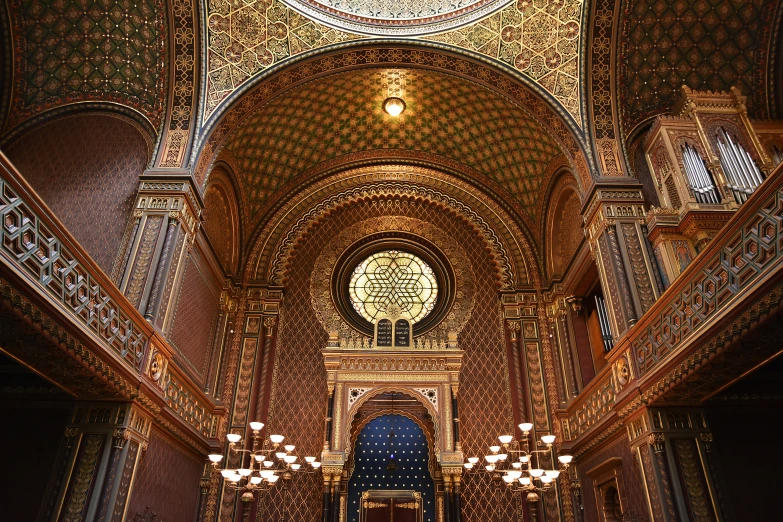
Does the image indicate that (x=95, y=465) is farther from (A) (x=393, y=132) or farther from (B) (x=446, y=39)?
(A) (x=393, y=132)

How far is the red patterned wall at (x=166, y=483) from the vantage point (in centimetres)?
866

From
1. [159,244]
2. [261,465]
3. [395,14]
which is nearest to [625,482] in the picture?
[261,465]

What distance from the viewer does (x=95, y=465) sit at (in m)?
7.75

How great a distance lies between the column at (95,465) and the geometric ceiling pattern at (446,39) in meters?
6.35

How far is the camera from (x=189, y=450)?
11.1 m

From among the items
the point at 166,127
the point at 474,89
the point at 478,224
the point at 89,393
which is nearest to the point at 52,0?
the point at 166,127

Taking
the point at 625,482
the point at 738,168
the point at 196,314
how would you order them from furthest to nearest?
the point at 196,314
the point at 738,168
the point at 625,482

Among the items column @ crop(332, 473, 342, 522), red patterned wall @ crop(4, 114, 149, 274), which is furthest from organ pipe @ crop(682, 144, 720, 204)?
red patterned wall @ crop(4, 114, 149, 274)

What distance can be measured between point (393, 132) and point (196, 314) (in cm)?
713

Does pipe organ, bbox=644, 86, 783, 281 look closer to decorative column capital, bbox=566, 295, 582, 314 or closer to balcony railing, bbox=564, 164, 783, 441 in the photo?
balcony railing, bbox=564, 164, 783, 441

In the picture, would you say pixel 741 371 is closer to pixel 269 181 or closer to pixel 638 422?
pixel 638 422

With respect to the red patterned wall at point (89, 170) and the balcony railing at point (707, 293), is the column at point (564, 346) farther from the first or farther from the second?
the red patterned wall at point (89, 170)

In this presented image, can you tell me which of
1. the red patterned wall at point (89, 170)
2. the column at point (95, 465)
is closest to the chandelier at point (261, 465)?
the column at point (95, 465)

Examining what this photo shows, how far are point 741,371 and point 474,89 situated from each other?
8.92 meters
